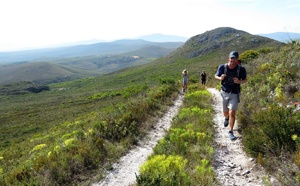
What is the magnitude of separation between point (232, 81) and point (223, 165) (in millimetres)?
2563

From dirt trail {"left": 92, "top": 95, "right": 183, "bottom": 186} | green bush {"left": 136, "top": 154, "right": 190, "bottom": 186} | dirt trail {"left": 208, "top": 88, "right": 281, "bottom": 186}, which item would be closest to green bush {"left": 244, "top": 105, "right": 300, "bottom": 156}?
dirt trail {"left": 208, "top": 88, "right": 281, "bottom": 186}

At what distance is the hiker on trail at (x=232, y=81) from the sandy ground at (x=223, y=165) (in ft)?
1.90

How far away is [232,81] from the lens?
6.74 metres

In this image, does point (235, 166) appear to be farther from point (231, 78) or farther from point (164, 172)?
point (231, 78)

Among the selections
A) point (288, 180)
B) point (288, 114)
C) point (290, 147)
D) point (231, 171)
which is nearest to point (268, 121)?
point (288, 114)

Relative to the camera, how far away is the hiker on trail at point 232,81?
21.5 ft

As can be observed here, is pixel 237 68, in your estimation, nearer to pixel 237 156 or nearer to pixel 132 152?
pixel 237 156

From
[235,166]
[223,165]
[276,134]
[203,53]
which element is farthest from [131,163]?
[203,53]

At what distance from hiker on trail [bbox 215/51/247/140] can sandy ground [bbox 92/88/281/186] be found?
0.58m

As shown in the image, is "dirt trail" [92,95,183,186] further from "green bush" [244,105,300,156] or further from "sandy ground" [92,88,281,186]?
"green bush" [244,105,300,156]

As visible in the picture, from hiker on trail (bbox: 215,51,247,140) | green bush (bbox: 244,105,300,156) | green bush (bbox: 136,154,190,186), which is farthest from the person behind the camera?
hiker on trail (bbox: 215,51,247,140)

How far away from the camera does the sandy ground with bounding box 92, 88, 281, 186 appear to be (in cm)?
453

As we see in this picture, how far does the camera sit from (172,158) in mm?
5145

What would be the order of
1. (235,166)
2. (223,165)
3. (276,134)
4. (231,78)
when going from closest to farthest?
(276,134) < (235,166) < (223,165) < (231,78)
